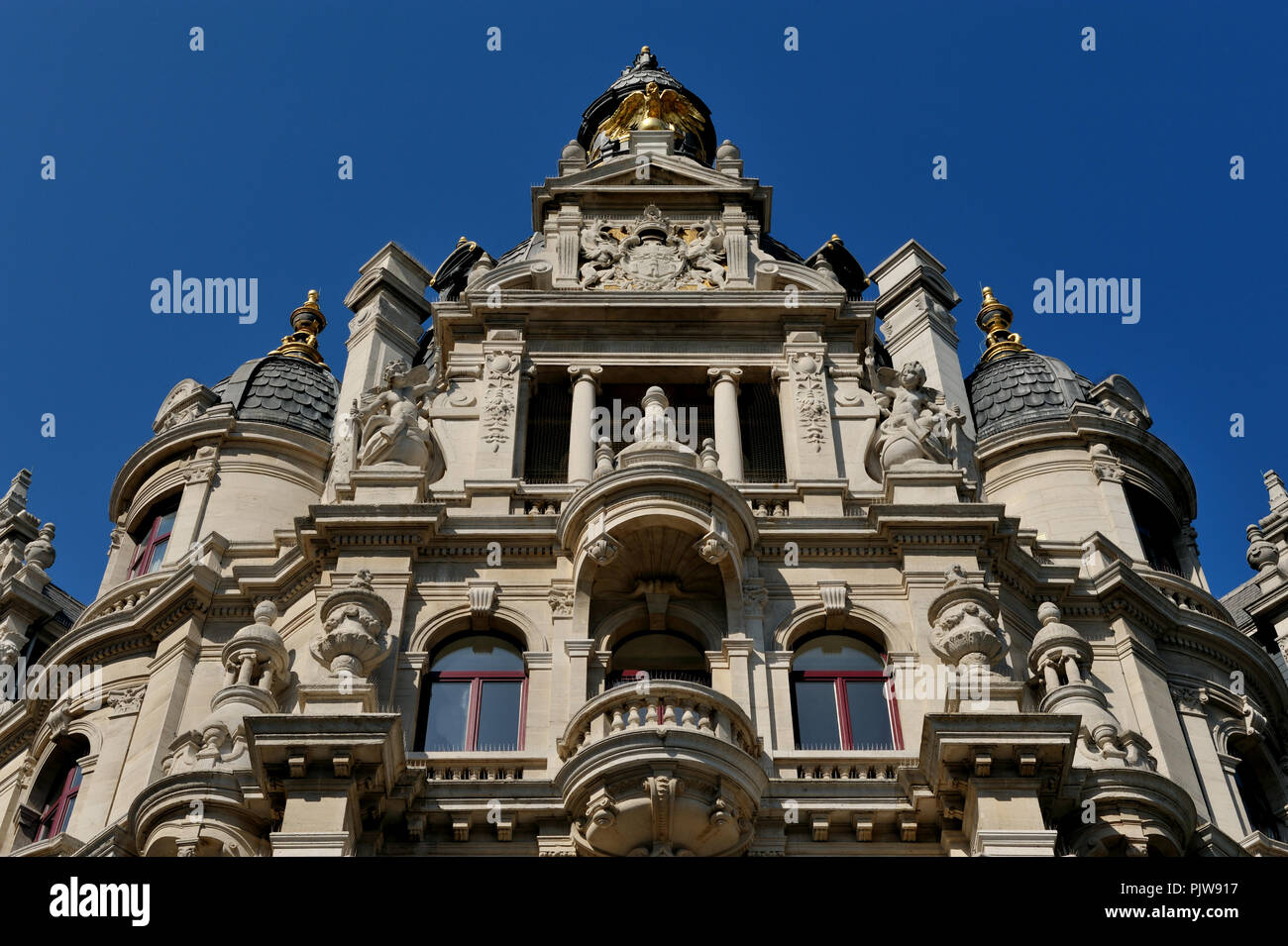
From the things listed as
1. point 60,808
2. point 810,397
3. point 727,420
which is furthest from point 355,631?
point 810,397

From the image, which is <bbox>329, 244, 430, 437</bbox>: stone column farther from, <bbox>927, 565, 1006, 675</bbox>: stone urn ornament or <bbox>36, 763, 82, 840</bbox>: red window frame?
<bbox>927, 565, 1006, 675</bbox>: stone urn ornament

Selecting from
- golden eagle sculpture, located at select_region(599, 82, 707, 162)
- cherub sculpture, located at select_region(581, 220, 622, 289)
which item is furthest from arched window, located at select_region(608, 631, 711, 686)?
golden eagle sculpture, located at select_region(599, 82, 707, 162)

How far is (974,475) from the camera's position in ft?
109

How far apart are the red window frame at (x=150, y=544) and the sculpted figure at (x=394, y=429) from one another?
501 centimetres

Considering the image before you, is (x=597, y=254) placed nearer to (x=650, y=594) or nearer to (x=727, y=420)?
(x=727, y=420)

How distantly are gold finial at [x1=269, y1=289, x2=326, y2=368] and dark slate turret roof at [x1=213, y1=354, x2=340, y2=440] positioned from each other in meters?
0.84

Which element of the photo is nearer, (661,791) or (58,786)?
(661,791)

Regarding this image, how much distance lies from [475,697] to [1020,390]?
1569cm

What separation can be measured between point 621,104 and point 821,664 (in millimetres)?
25248

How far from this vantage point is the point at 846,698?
2661 cm

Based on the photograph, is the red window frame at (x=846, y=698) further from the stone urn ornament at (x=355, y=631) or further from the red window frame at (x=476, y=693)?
the stone urn ornament at (x=355, y=631)

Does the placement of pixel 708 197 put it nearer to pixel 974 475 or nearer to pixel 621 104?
pixel 974 475
